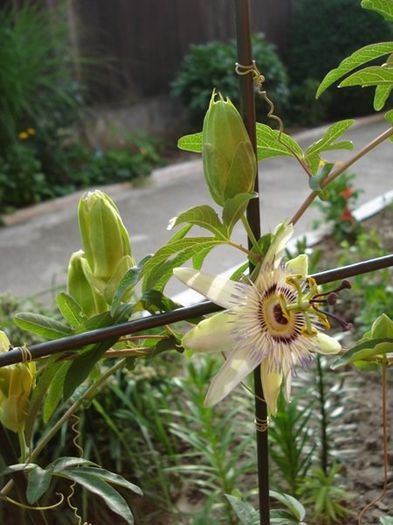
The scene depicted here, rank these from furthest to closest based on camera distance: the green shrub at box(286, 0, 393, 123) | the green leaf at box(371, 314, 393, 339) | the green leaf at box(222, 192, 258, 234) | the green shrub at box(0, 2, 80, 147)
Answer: the green shrub at box(286, 0, 393, 123) → the green shrub at box(0, 2, 80, 147) → the green leaf at box(371, 314, 393, 339) → the green leaf at box(222, 192, 258, 234)

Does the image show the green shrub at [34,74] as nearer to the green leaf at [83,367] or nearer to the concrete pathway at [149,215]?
the concrete pathway at [149,215]

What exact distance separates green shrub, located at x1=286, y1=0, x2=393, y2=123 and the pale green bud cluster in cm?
681

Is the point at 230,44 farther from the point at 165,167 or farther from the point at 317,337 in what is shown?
the point at 317,337

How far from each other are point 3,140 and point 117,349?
420cm

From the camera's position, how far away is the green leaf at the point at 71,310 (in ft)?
1.79

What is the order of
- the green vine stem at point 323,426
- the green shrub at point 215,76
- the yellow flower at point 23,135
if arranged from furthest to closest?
the green shrub at point 215,76
the yellow flower at point 23,135
the green vine stem at point 323,426

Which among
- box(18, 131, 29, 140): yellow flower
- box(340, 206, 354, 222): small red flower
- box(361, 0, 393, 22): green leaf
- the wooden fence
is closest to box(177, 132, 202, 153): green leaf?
box(361, 0, 393, 22): green leaf

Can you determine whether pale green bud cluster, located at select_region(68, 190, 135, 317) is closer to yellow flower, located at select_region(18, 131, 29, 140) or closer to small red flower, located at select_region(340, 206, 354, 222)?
small red flower, located at select_region(340, 206, 354, 222)

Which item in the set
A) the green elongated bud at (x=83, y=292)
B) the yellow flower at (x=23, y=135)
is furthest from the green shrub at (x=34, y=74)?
the green elongated bud at (x=83, y=292)

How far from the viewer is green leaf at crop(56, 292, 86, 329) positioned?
54 cm

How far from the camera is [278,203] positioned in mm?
4445

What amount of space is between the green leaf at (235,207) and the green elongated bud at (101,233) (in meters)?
0.10

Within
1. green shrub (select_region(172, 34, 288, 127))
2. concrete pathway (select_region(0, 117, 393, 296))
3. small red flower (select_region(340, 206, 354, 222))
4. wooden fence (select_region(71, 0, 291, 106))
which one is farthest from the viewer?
green shrub (select_region(172, 34, 288, 127))

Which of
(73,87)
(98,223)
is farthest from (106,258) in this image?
(73,87)
